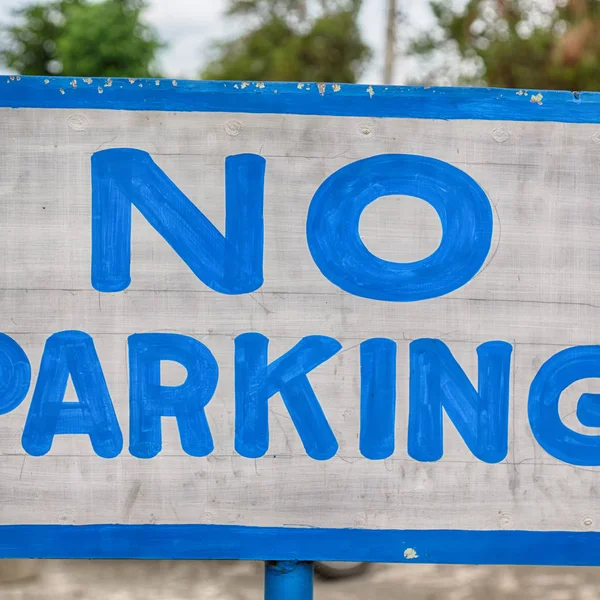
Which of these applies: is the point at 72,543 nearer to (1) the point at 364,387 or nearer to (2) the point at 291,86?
(1) the point at 364,387

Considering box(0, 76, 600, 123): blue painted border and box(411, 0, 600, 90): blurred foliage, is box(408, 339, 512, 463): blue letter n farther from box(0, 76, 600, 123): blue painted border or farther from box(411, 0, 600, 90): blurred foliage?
box(411, 0, 600, 90): blurred foliage

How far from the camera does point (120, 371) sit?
Result: 1.59m

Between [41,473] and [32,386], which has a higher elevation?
[32,386]

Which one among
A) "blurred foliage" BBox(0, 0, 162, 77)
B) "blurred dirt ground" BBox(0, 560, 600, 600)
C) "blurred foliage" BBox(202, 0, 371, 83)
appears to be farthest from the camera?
"blurred foliage" BBox(0, 0, 162, 77)

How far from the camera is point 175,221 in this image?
1.59 meters

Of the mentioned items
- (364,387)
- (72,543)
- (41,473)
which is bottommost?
(72,543)

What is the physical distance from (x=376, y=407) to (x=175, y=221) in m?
0.57

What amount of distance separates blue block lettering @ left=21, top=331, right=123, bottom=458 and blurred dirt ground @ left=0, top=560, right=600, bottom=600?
1.76m

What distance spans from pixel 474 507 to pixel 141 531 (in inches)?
27.3

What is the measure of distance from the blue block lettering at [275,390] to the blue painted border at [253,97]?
0.47 m

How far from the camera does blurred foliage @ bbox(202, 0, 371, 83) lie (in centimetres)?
2052

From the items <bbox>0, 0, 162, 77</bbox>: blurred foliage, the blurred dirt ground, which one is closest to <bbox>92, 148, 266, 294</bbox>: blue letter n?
the blurred dirt ground

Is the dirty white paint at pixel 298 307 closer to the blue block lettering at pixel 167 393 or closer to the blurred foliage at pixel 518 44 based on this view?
the blue block lettering at pixel 167 393

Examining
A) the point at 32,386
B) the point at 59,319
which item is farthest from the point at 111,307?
the point at 32,386
